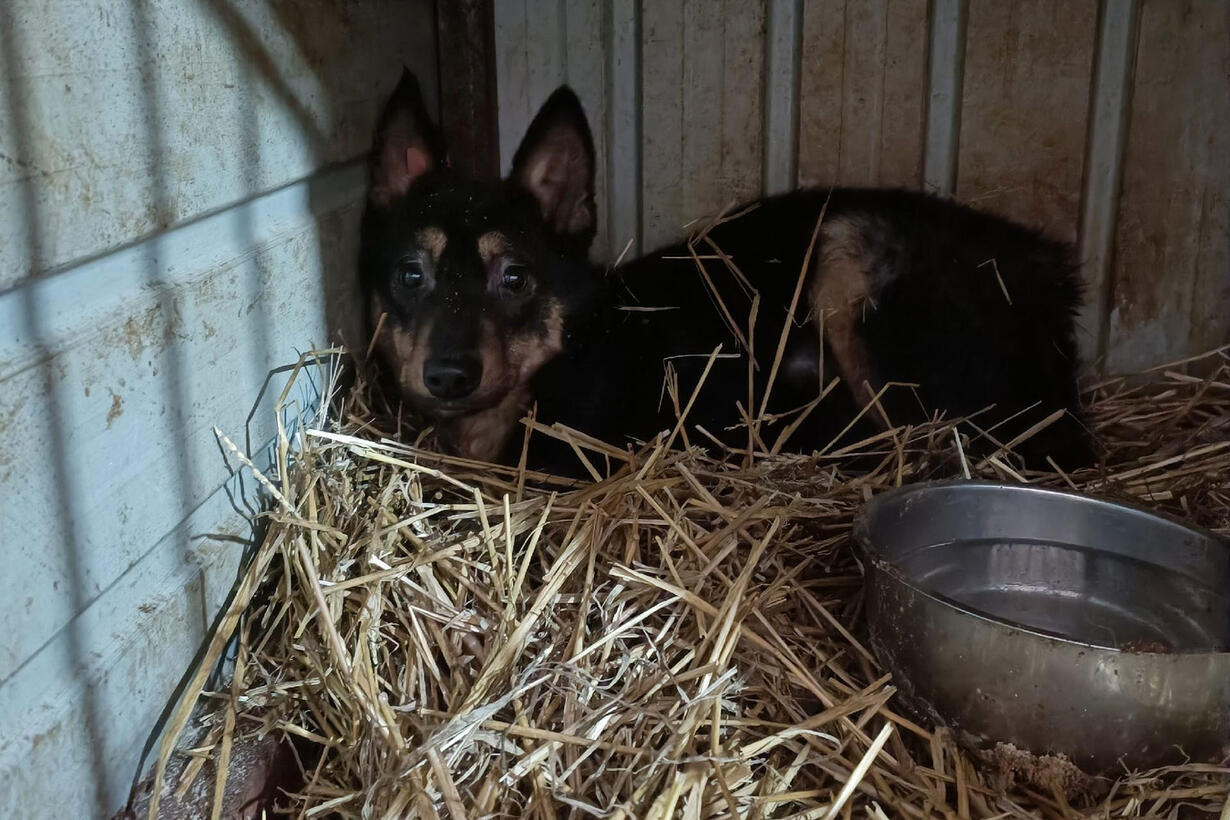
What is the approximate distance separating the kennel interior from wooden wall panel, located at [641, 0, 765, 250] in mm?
11

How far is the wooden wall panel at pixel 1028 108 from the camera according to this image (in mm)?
3781

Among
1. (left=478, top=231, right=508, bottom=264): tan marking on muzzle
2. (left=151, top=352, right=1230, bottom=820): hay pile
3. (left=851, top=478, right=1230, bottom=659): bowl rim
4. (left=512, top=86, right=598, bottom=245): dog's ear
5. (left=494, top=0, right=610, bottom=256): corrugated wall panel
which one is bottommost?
(left=151, top=352, right=1230, bottom=820): hay pile

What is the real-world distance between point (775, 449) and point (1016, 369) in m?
0.90

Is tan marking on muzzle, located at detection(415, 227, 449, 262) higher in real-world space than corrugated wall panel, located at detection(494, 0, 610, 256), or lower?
lower

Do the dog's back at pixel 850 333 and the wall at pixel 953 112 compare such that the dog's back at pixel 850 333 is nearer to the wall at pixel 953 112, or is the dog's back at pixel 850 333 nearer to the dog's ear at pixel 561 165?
the dog's ear at pixel 561 165

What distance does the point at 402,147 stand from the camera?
339cm

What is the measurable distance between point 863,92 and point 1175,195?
1179 millimetres

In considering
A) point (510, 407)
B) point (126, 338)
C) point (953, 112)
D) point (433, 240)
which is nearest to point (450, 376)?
point (510, 407)

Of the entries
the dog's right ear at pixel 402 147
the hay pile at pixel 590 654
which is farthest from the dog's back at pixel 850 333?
the dog's right ear at pixel 402 147

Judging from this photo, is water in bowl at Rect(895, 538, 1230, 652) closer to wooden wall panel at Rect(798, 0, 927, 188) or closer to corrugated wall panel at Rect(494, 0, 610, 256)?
wooden wall panel at Rect(798, 0, 927, 188)

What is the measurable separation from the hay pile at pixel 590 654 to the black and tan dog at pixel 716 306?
382 millimetres

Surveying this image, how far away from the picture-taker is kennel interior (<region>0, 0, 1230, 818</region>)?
1796 mm

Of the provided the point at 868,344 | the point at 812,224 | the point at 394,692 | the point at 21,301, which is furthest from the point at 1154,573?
the point at 21,301

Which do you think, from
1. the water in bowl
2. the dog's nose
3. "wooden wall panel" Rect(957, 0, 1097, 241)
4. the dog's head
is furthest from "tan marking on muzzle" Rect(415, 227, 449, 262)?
"wooden wall panel" Rect(957, 0, 1097, 241)
